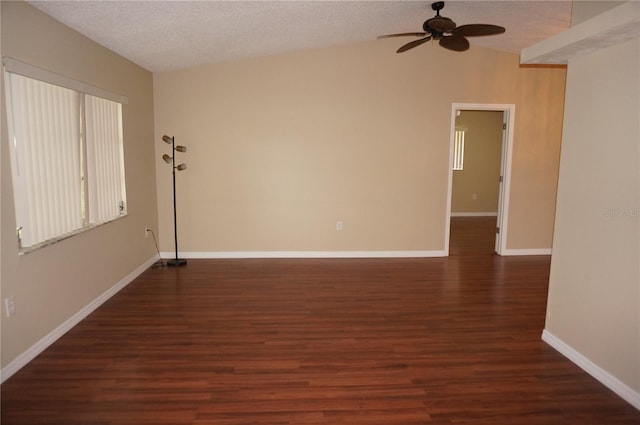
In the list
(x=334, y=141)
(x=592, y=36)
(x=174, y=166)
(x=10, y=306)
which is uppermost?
(x=592, y=36)

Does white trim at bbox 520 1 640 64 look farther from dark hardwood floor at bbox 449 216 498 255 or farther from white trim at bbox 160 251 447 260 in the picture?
dark hardwood floor at bbox 449 216 498 255

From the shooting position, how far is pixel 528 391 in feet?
8.20

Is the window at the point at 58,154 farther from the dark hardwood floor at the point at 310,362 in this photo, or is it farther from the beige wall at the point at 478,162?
the beige wall at the point at 478,162

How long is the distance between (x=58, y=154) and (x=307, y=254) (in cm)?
336

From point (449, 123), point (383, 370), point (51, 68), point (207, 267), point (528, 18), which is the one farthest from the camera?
point (449, 123)

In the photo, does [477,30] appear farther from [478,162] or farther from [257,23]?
[478,162]

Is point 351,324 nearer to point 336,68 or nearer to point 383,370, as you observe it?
point 383,370

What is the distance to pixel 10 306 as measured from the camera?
2607 mm

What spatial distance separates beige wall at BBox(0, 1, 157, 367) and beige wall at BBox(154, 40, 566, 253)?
56 centimetres

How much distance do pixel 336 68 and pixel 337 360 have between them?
3996mm

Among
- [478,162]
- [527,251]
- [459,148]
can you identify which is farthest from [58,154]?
[478,162]

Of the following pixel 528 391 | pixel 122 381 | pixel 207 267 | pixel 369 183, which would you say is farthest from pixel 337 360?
pixel 369 183

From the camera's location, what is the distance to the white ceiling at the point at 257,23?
3.20m

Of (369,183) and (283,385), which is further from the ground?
(369,183)
